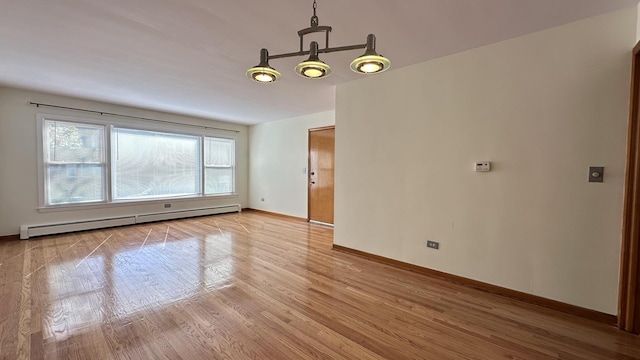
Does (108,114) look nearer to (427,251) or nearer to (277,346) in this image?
(277,346)

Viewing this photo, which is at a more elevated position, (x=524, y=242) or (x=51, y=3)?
(x=51, y=3)

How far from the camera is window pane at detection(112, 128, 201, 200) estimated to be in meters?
5.32

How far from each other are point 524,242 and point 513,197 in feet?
1.41

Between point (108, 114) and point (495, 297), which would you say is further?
point (108, 114)

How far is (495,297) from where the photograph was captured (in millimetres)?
2545

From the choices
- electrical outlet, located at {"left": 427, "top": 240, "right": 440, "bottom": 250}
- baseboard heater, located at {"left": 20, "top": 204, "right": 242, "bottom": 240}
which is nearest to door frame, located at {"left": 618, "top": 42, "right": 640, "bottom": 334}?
electrical outlet, located at {"left": 427, "top": 240, "right": 440, "bottom": 250}

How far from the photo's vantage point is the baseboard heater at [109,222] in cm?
436

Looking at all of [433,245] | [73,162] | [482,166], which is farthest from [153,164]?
[482,166]

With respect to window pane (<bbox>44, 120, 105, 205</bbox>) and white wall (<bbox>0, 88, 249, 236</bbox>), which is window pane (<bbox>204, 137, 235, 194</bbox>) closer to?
window pane (<bbox>44, 120, 105, 205</bbox>)

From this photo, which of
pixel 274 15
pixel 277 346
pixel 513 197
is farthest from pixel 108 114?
pixel 513 197

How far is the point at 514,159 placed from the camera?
253cm

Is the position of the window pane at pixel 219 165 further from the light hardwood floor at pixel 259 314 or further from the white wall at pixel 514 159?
the white wall at pixel 514 159

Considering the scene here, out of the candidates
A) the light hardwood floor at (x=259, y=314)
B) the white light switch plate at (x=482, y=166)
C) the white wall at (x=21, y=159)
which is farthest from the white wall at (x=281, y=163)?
the white wall at (x=21, y=159)

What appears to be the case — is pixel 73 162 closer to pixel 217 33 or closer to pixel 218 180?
pixel 218 180
